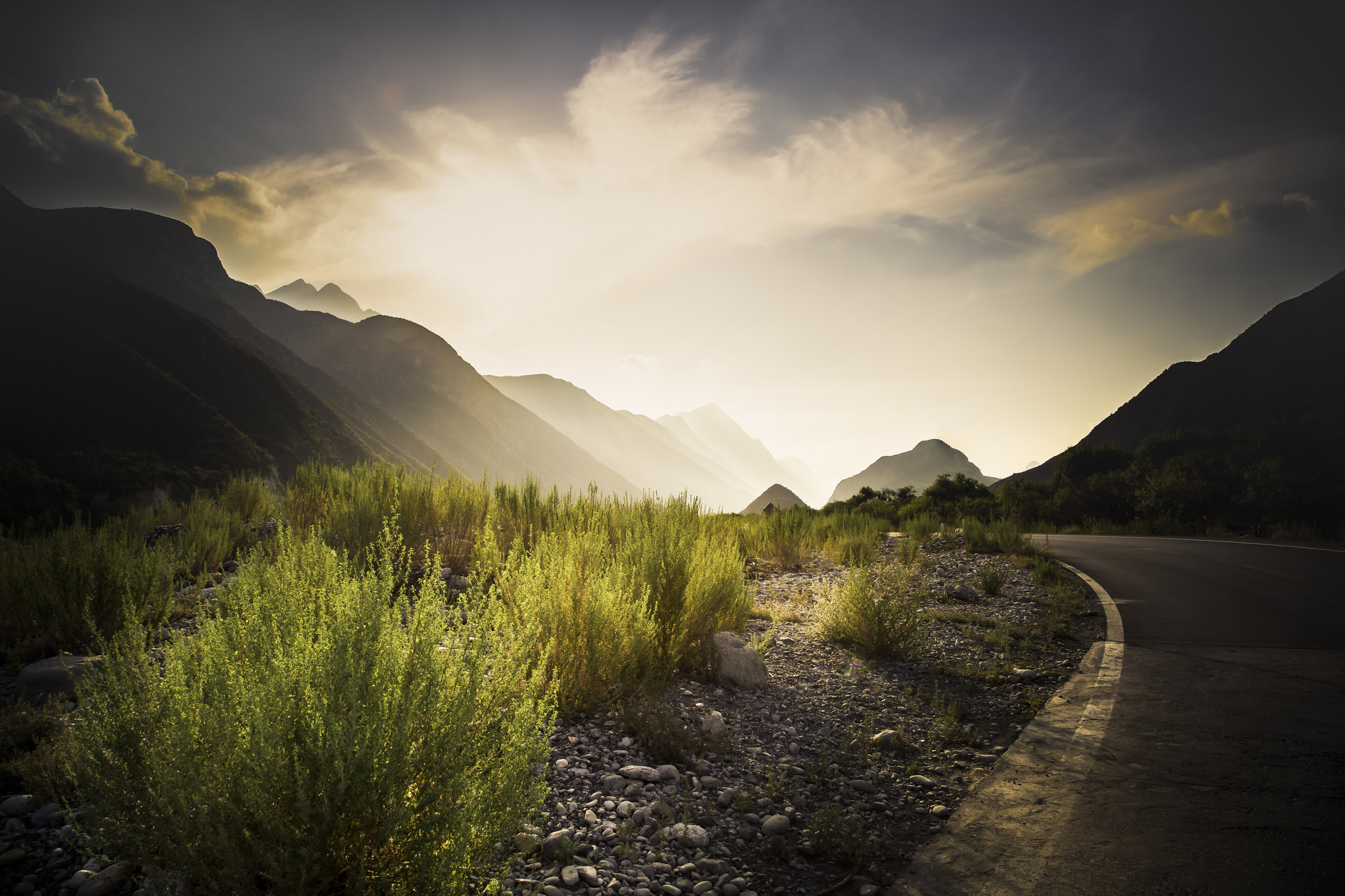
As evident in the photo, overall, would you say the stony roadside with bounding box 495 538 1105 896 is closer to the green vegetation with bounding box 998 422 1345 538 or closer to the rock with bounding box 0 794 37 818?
the rock with bounding box 0 794 37 818

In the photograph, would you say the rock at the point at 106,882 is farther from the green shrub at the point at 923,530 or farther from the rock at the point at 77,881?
the green shrub at the point at 923,530

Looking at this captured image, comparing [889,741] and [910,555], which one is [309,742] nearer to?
[889,741]

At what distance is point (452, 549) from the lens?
7723 millimetres

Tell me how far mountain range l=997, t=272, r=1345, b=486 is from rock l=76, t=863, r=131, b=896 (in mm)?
41608

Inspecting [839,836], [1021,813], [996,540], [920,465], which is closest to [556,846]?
[839,836]

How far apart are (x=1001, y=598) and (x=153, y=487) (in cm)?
4673

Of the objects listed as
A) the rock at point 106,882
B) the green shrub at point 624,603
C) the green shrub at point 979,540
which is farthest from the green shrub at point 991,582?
the rock at point 106,882

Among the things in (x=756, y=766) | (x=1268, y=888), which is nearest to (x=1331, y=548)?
(x=1268, y=888)

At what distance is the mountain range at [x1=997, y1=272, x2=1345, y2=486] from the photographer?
4325 cm

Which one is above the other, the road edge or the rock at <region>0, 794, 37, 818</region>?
the rock at <region>0, 794, 37, 818</region>

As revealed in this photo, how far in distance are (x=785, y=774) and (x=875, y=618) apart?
9.24 feet

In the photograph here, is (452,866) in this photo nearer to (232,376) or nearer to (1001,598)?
(1001,598)

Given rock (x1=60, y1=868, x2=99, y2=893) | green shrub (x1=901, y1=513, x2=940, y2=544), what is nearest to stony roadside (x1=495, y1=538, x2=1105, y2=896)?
rock (x1=60, y1=868, x2=99, y2=893)

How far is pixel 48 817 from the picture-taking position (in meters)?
2.43
